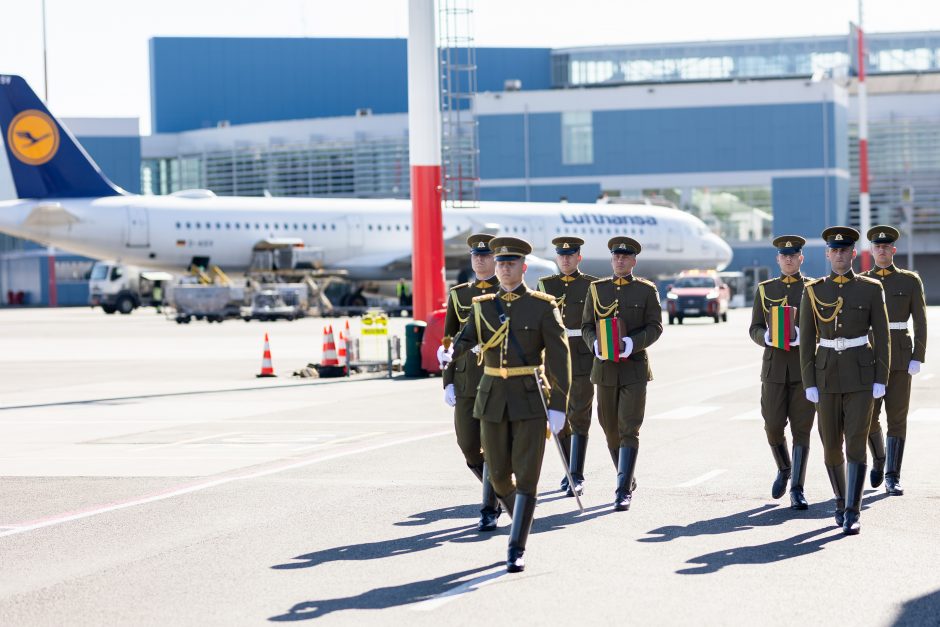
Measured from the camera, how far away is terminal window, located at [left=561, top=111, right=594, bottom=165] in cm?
7512

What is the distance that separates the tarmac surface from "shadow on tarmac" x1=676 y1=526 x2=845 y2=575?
0.03m

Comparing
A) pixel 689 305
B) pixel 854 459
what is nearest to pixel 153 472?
pixel 854 459

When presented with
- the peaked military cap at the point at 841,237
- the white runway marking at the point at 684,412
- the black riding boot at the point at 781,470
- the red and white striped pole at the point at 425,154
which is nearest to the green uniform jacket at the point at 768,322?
the black riding boot at the point at 781,470

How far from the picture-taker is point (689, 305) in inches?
1875

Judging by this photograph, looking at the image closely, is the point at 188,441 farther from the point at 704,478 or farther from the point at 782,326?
the point at 782,326

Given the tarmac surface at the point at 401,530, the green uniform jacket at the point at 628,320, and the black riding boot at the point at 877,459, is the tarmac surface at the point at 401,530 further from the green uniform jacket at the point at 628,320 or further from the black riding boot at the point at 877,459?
the green uniform jacket at the point at 628,320

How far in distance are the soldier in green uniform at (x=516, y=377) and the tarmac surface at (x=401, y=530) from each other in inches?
21.1

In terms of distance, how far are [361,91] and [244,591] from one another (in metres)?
92.4

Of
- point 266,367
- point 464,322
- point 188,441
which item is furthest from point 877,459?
point 266,367

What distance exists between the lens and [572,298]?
40.4ft

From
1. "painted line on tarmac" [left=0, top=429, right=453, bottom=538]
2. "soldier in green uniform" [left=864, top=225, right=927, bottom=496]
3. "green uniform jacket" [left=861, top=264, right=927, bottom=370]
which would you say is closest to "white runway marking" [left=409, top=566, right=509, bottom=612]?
"painted line on tarmac" [left=0, top=429, right=453, bottom=538]

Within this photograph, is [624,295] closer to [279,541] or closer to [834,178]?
[279,541]

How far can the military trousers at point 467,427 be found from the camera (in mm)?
10445

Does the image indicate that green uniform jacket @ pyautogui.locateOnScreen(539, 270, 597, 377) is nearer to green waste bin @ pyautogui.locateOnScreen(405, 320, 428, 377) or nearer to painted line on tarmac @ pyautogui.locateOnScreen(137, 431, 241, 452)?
painted line on tarmac @ pyautogui.locateOnScreen(137, 431, 241, 452)
